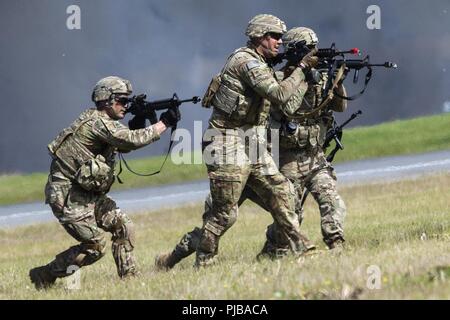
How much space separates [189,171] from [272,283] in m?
35.8

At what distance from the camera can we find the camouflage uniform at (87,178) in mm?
10242

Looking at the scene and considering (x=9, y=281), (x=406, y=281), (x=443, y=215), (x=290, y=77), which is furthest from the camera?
(x=443, y=215)

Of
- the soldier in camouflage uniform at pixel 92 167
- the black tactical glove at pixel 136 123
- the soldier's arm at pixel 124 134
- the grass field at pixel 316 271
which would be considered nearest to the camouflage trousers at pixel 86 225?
the soldier in camouflage uniform at pixel 92 167

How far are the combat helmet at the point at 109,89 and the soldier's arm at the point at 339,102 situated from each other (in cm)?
254

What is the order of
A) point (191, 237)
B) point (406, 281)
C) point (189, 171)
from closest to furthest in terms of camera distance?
point (406, 281), point (191, 237), point (189, 171)

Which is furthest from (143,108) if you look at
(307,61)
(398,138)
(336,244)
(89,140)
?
(398,138)

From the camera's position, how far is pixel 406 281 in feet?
25.9

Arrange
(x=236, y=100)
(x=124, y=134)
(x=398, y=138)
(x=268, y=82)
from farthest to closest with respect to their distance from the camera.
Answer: (x=398, y=138)
(x=236, y=100)
(x=124, y=134)
(x=268, y=82)

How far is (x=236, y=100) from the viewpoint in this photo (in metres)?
10.3

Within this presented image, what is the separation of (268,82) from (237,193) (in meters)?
1.21

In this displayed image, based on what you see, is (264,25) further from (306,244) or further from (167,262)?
(167,262)

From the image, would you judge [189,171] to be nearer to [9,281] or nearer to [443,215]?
[443,215]

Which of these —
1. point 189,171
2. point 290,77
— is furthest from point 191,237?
point 189,171
